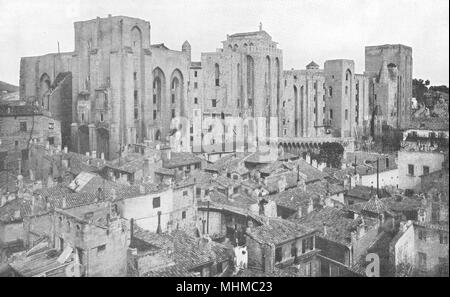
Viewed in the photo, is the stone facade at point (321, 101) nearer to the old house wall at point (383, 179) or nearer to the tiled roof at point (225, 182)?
the old house wall at point (383, 179)

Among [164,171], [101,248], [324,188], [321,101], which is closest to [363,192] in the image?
[324,188]

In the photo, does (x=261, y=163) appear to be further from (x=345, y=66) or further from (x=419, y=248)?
(x=345, y=66)

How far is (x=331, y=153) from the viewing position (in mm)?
34750

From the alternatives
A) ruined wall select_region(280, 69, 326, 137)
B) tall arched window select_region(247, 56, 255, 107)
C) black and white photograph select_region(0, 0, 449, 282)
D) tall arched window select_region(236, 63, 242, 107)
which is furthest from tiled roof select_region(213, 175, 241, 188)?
ruined wall select_region(280, 69, 326, 137)

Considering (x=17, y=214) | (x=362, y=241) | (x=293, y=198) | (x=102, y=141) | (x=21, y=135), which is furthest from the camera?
(x=102, y=141)

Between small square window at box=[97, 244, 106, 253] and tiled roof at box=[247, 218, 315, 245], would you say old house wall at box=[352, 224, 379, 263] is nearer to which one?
tiled roof at box=[247, 218, 315, 245]

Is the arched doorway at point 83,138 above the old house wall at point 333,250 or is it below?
above

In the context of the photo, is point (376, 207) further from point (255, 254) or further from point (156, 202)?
point (156, 202)

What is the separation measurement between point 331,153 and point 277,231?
2128 centimetres

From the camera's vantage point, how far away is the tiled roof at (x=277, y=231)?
13.7 m

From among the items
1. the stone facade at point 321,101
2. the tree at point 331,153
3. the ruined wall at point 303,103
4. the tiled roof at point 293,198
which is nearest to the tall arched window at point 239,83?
the stone facade at point 321,101

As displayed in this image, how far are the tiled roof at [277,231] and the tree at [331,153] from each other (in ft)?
55.0

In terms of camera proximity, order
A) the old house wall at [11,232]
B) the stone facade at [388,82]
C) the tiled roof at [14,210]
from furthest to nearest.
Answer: the stone facade at [388,82], the tiled roof at [14,210], the old house wall at [11,232]
